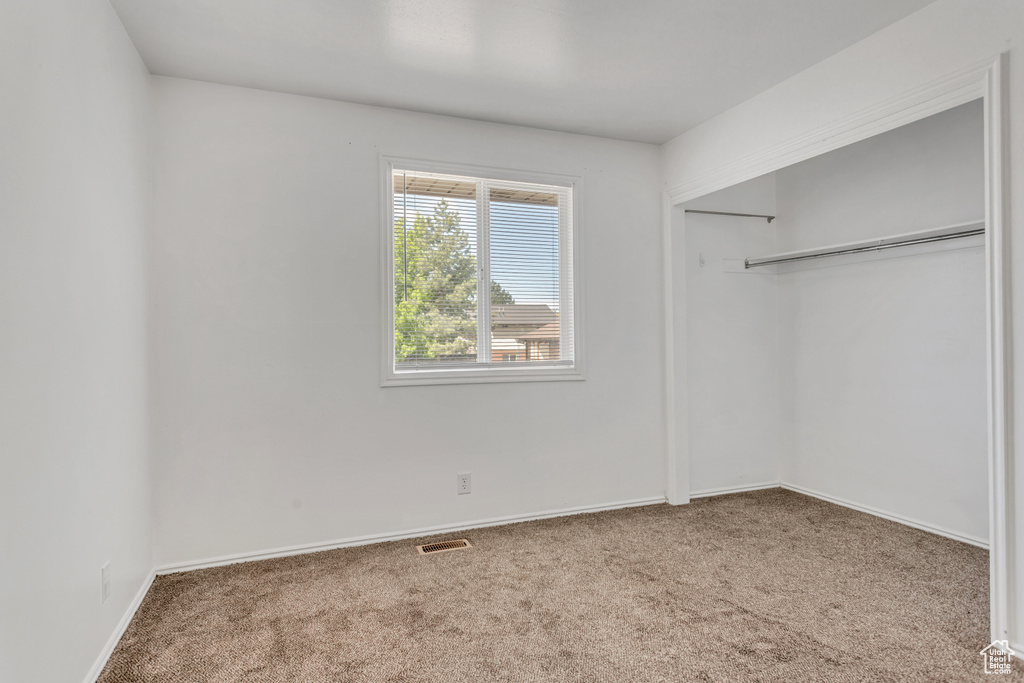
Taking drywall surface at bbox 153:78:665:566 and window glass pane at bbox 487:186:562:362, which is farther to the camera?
window glass pane at bbox 487:186:562:362

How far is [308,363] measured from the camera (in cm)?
323

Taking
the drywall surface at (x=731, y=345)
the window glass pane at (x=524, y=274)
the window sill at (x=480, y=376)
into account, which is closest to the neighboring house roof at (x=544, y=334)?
the window glass pane at (x=524, y=274)

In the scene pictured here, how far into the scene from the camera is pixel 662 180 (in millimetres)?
4156

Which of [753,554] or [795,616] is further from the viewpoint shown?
[753,554]

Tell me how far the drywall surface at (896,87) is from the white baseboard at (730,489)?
223cm

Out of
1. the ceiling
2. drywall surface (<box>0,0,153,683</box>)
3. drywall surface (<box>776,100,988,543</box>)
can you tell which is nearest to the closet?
drywall surface (<box>776,100,988,543</box>)

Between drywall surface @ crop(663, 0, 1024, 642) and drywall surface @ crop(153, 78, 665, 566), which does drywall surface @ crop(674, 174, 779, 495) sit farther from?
drywall surface @ crop(153, 78, 665, 566)

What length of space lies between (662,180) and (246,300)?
2.91 metres

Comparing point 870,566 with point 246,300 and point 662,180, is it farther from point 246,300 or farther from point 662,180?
point 246,300

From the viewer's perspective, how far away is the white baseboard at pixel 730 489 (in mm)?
4273

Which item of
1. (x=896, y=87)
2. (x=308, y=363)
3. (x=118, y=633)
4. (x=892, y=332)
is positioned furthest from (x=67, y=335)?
(x=892, y=332)

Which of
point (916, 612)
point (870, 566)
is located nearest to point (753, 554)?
point (870, 566)

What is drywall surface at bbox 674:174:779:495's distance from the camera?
4309 mm

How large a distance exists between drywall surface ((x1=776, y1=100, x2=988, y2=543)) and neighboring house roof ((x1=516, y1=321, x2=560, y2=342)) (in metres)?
1.95
